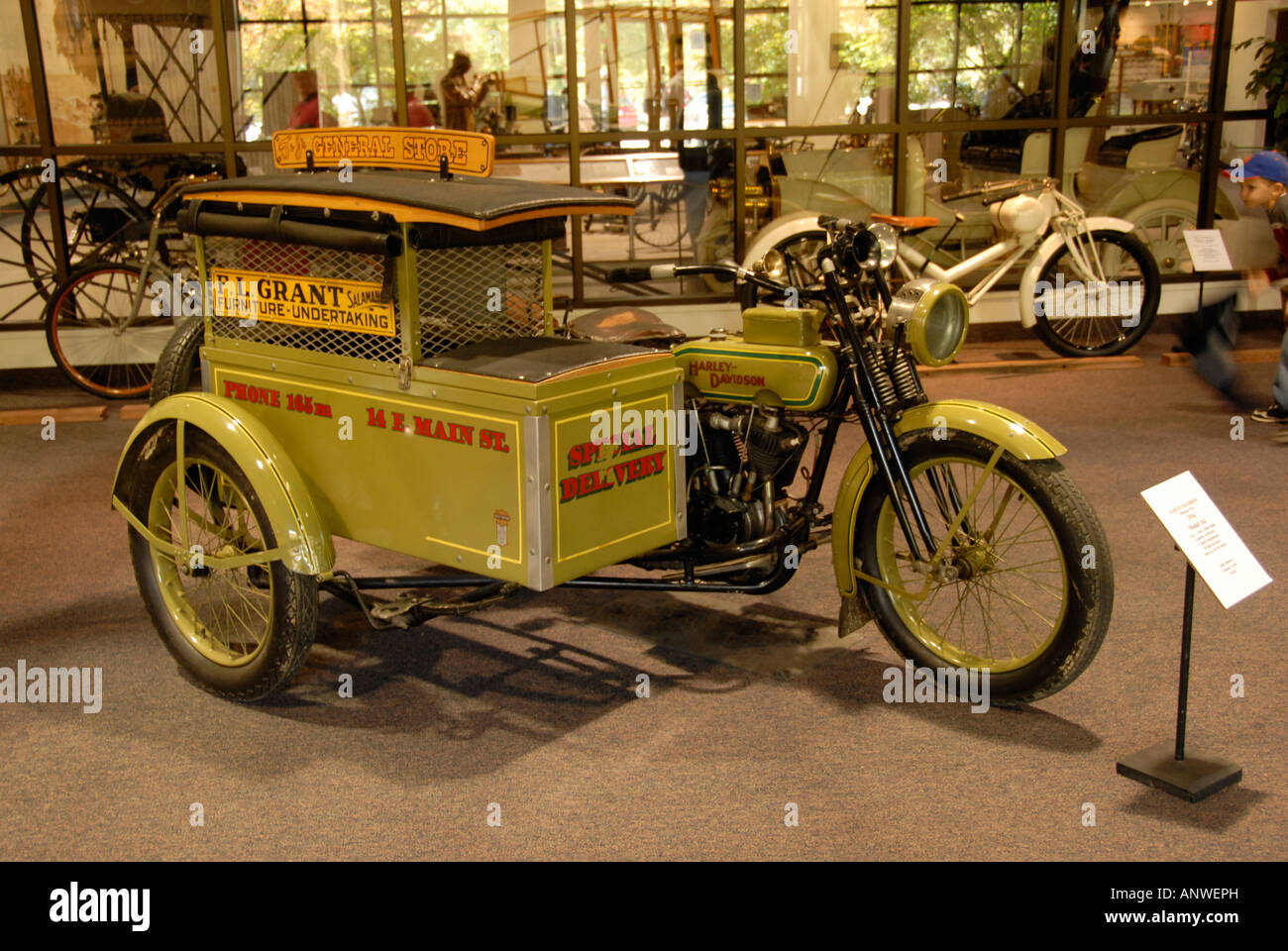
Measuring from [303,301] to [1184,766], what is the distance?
2352 millimetres

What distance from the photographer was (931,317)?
10.4 feet

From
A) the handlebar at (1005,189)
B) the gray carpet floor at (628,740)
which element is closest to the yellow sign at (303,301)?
the gray carpet floor at (628,740)

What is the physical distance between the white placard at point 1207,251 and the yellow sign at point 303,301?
4884mm

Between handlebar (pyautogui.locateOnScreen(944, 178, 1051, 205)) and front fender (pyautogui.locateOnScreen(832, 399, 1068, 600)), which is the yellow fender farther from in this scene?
handlebar (pyautogui.locateOnScreen(944, 178, 1051, 205))

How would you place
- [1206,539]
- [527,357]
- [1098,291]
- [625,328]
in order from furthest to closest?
[1098,291], [625,328], [527,357], [1206,539]

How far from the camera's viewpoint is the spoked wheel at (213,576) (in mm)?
3160

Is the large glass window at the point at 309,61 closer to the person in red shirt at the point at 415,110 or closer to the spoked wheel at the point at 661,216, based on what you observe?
the person in red shirt at the point at 415,110

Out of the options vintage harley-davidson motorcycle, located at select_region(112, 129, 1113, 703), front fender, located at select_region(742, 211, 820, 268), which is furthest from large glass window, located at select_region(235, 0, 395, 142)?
vintage harley-davidson motorcycle, located at select_region(112, 129, 1113, 703)

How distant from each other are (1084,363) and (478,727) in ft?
16.6

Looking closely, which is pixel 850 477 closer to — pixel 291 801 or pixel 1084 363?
pixel 291 801

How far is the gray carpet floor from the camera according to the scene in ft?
8.73

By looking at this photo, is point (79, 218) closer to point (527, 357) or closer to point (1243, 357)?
point (527, 357)

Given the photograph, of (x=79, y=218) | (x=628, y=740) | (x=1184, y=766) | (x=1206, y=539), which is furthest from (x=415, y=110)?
(x=1184, y=766)
